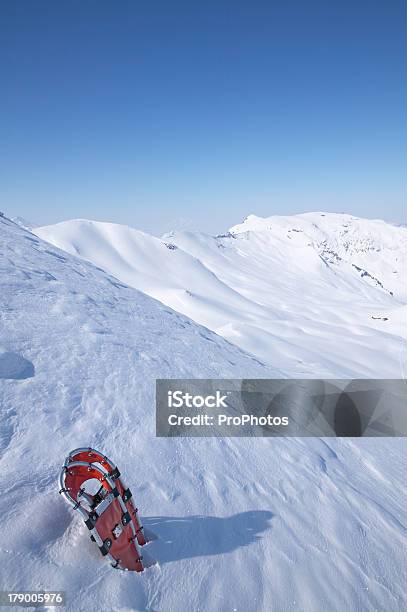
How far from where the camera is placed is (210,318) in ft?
126

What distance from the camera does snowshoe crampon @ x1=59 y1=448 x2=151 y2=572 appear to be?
138 inches

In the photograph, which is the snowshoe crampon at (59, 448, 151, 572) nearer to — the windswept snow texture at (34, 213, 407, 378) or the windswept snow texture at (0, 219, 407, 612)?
the windswept snow texture at (0, 219, 407, 612)

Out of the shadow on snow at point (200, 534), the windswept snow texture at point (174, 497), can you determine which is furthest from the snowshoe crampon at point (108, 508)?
the shadow on snow at point (200, 534)

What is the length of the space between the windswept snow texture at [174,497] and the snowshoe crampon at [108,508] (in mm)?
227

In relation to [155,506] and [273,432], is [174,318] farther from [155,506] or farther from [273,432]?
[155,506]

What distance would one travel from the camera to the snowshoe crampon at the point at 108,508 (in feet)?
11.5

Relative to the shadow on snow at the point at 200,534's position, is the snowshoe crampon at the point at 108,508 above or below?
above

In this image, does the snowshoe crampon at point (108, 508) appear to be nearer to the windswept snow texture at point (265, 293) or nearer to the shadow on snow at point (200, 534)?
the shadow on snow at point (200, 534)

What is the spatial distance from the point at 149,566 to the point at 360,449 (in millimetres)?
6784

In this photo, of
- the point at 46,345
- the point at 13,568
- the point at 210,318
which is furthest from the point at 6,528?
the point at 210,318

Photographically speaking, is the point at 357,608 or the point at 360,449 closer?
the point at 357,608

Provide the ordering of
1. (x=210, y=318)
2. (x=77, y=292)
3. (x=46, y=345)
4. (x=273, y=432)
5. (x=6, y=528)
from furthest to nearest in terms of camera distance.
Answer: (x=210, y=318)
(x=77, y=292)
(x=273, y=432)
(x=46, y=345)
(x=6, y=528)

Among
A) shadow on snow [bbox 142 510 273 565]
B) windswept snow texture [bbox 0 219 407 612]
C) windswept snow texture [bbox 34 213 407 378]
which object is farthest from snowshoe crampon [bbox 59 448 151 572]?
windswept snow texture [bbox 34 213 407 378]

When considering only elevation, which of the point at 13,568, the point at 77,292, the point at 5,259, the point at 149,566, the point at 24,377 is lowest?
the point at 149,566
